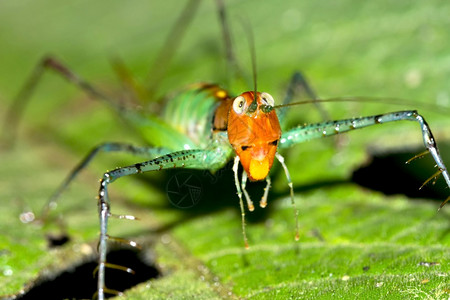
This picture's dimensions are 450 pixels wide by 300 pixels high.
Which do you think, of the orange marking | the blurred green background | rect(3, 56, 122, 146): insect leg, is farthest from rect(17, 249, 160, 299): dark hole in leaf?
rect(3, 56, 122, 146): insect leg

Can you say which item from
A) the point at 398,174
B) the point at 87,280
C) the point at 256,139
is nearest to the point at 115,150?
the point at 87,280

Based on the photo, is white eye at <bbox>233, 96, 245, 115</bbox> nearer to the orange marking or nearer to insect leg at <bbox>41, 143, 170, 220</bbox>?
the orange marking

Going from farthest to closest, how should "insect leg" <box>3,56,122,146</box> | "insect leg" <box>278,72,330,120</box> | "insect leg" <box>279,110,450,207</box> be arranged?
"insect leg" <box>3,56,122,146</box>
"insect leg" <box>278,72,330,120</box>
"insect leg" <box>279,110,450,207</box>

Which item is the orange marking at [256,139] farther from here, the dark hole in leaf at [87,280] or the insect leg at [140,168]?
the dark hole in leaf at [87,280]

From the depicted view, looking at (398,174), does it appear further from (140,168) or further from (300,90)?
(140,168)

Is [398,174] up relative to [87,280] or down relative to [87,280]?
up
